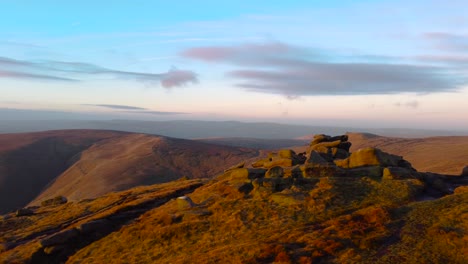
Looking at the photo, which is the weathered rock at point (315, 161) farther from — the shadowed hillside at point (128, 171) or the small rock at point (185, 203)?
the shadowed hillside at point (128, 171)

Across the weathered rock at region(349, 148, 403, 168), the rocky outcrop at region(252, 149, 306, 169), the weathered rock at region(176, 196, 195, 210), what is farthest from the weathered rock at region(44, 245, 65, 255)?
the weathered rock at region(349, 148, 403, 168)

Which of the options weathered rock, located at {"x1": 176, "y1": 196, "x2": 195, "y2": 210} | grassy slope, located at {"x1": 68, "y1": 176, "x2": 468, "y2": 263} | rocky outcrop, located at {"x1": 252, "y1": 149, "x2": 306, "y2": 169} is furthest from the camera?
rocky outcrop, located at {"x1": 252, "y1": 149, "x2": 306, "y2": 169}

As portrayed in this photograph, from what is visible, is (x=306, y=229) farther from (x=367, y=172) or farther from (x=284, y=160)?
(x=284, y=160)

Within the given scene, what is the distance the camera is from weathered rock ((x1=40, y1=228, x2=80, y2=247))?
1551 inches

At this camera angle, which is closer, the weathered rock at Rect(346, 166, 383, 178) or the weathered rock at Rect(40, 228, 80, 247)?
the weathered rock at Rect(40, 228, 80, 247)

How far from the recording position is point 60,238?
40156 millimetres

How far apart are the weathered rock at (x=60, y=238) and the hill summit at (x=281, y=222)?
11cm

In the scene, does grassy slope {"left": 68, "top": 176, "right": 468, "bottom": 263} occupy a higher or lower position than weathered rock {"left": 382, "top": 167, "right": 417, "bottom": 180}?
lower

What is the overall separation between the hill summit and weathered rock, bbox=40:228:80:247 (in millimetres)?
105

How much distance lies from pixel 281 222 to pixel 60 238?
2475cm

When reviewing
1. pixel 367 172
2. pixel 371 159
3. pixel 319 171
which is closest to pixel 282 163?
pixel 319 171

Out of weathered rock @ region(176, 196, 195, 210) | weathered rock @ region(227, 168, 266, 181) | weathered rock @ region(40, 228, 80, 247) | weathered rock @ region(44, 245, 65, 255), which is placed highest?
weathered rock @ region(227, 168, 266, 181)

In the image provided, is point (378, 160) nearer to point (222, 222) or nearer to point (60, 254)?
point (222, 222)

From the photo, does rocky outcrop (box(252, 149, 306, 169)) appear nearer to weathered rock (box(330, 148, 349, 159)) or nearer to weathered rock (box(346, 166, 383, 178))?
weathered rock (box(330, 148, 349, 159))
